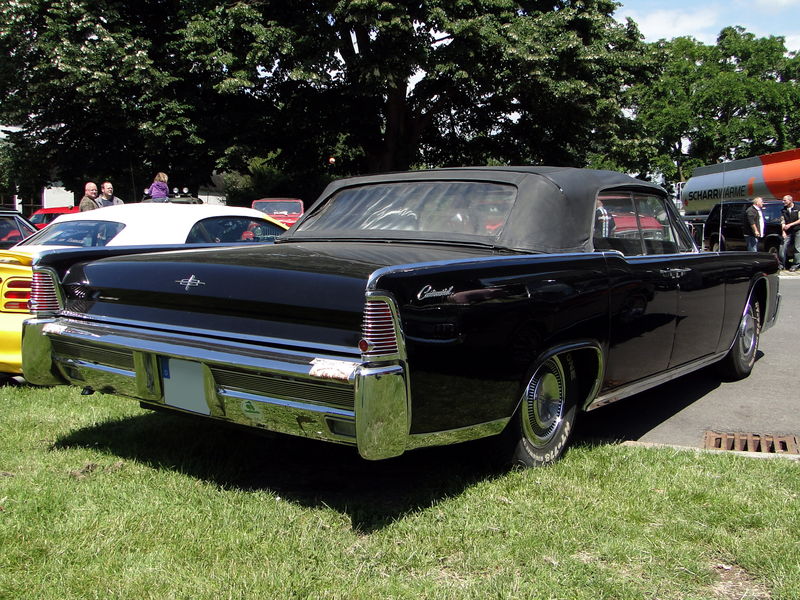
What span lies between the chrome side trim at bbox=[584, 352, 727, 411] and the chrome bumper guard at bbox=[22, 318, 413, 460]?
1521mm

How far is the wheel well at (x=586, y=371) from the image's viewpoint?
387cm

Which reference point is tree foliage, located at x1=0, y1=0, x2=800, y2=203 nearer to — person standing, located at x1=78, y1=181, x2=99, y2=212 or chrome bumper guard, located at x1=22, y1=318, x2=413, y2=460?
person standing, located at x1=78, y1=181, x2=99, y2=212

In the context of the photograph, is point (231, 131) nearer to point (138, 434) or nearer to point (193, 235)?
point (193, 235)

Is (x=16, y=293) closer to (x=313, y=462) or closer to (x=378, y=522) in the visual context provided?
(x=313, y=462)

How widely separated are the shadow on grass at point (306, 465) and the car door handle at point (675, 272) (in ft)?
5.21

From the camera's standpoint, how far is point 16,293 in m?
5.24

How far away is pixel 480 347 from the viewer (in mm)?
3061

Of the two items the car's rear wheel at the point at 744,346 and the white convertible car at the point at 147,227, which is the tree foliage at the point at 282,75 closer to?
the white convertible car at the point at 147,227

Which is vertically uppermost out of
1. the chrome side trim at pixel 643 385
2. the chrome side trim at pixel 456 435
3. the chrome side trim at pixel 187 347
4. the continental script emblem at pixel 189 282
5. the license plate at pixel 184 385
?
the continental script emblem at pixel 189 282

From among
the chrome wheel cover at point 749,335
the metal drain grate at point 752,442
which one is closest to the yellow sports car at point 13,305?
the metal drain grate at point 752,442

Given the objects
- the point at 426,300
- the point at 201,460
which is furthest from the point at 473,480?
the point at 201,460

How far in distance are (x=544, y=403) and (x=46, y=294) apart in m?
2.59

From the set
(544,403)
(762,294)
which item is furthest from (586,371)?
(762,294)

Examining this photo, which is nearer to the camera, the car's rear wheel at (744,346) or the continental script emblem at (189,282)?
the continental script emblem at (189,282)
